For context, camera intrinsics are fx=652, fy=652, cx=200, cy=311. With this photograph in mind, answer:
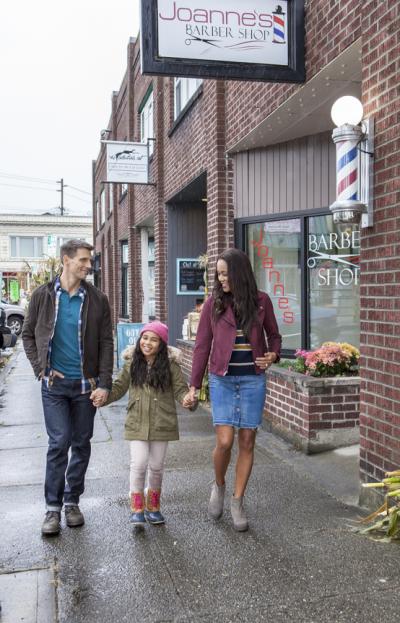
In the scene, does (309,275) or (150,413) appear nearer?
(150,413)

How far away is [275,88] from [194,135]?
3.59 metres

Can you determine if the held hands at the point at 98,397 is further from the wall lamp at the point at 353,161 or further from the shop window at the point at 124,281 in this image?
the shop window at the point at 124,281

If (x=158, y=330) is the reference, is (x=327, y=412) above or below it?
below

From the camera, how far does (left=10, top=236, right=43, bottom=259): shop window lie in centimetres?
4725

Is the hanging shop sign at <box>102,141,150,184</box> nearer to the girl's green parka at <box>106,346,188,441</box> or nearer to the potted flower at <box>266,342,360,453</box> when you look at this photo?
the potted flower at <box>266,342,360,453</box>

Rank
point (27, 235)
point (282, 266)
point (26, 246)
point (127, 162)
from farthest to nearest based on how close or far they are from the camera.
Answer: point (26, 246)
point (27, 235)
point (127, 162)
point (282, 266)

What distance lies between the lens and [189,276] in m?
12.6

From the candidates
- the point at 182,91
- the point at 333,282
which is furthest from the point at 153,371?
the point at 182,91

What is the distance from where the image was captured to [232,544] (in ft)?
13.0

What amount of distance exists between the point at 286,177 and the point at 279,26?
2.36m

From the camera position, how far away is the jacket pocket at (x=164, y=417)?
14.2 feet

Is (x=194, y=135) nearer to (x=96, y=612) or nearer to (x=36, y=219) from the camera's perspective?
(x=96, y=612)

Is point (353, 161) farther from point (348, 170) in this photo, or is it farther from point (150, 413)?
point (150, 413)

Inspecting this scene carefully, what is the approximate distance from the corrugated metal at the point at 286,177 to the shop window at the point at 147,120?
5.95 metres
